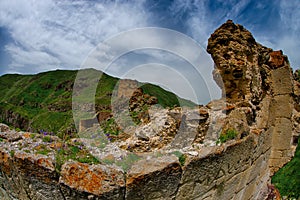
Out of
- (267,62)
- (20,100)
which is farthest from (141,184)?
(20,100)

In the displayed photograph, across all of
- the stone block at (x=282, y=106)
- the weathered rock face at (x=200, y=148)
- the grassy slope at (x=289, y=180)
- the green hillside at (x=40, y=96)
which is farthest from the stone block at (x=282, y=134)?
the green hillside at (x=40, y=96)

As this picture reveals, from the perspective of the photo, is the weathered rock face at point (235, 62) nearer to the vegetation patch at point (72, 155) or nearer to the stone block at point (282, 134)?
the stone block at point (282, 134)

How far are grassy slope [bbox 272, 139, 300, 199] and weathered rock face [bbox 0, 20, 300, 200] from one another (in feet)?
12.6

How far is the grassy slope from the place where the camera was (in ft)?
32.2

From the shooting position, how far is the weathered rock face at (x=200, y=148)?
2.78 metres

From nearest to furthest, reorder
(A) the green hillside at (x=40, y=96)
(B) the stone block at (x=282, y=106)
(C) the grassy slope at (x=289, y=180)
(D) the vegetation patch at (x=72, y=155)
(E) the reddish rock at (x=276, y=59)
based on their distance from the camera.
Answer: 1. (D) the vegetation patch at (x=72, y=155)
2. (B) the stone block at (x=282, y=106)
3. (E) the reddish rock at (x=276, y=59)
4. (C) the grassy slope at (x=289, y=180)
5. (A) the green hillside at (x=40, y=96)

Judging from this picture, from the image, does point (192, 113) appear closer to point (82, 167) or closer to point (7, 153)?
point (82, 167)

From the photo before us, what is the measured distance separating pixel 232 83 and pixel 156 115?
6.93ft

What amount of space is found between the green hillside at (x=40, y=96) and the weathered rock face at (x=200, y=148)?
53.0 m

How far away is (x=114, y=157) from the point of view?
321 centimetres

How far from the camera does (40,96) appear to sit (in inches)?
3858

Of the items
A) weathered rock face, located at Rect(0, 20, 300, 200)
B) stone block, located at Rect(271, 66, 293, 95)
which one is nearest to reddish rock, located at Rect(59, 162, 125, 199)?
weathered rock face, located at Rect(0, 20, 300, 200)

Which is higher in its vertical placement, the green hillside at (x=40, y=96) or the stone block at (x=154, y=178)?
the green hillside at (x=40, y=96)

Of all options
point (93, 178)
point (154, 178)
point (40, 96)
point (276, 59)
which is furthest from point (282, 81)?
point (40, 96)
